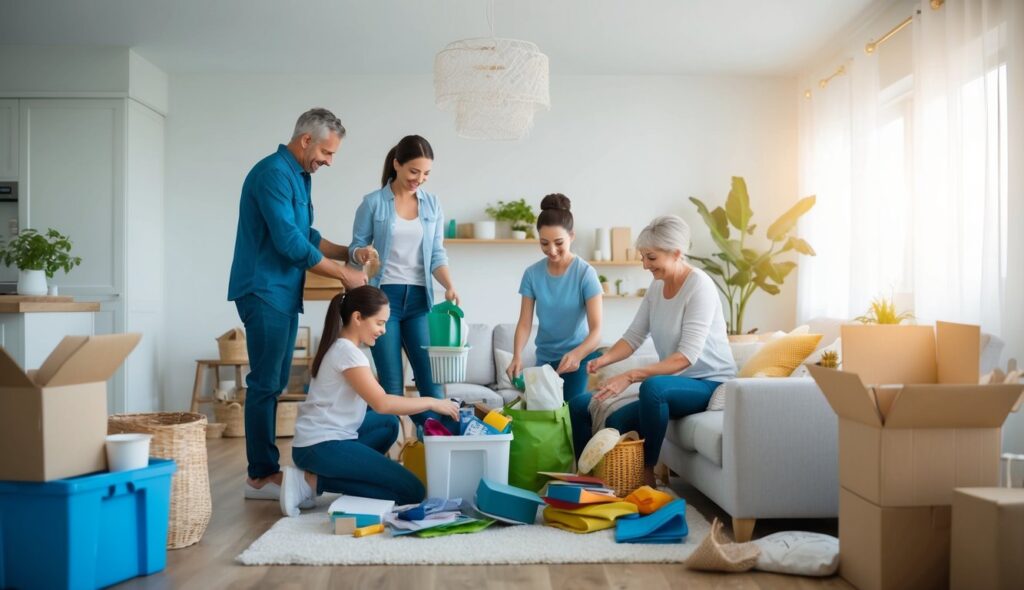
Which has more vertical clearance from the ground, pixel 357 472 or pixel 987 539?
pixel 987 539

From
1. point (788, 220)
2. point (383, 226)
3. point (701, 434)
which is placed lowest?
point (701, 434)

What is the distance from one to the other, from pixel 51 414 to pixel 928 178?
4.10m

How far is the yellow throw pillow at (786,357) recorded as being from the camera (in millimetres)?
3527

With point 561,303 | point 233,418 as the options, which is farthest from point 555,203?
point 233,418

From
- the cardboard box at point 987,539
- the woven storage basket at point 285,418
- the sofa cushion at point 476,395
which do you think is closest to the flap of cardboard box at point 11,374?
the cardboard box at point 987,539

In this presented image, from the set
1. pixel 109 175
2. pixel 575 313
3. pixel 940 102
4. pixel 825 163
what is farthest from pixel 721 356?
pixel 109 175

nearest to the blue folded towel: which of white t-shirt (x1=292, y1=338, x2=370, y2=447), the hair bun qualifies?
white t-shirt (x1=292, y1=338, x2=370, y2=447)

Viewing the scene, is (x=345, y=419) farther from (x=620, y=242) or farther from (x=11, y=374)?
(x=620, y=242)

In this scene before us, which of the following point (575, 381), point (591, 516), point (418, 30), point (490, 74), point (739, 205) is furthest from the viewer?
point (739, 205)

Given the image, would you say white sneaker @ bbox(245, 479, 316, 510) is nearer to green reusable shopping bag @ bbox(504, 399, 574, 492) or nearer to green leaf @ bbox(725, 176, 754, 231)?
green reusable shopping bag @ bbox(504, 399, 574, 492)

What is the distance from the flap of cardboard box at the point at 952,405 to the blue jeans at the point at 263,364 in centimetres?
226

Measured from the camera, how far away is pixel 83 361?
238cm

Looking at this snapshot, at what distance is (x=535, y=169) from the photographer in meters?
6.80

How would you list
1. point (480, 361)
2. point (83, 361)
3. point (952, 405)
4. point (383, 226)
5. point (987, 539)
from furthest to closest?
point (480, 361), point (383, 226), point (83, 361), point (952, 405), point (987, 539)
